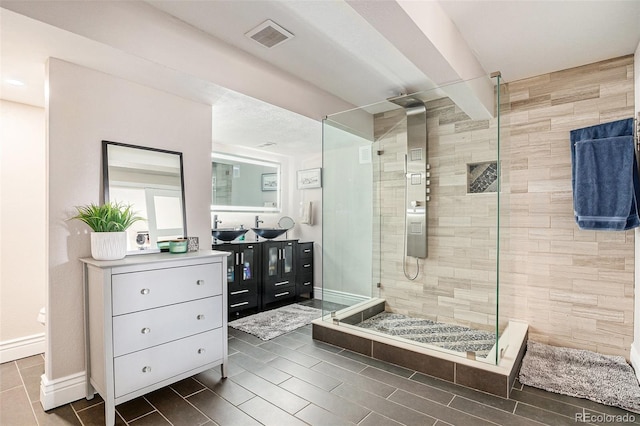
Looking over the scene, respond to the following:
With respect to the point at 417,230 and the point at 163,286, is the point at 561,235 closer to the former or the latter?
the point at 417,230

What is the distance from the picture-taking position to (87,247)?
7.11 feet

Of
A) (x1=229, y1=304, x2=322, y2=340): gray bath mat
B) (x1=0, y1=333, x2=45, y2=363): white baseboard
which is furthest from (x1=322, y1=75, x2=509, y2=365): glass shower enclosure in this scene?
(x1=0, y1=333, x2=45, y2=363): white baseboard

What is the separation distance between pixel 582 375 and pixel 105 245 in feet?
11.1

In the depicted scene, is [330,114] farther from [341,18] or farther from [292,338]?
[292,338]

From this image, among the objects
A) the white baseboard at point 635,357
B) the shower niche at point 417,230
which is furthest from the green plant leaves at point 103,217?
the white baseboard at point 635,357

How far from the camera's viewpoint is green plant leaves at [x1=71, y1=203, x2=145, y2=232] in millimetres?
2039

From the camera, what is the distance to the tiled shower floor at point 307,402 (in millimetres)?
1865

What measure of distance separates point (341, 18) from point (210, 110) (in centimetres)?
140

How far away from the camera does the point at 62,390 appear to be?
2.02 meters

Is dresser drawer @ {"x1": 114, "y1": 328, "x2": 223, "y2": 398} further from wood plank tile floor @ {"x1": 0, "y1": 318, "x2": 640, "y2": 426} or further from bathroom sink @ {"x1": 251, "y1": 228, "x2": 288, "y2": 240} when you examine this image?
bathroom sink @ {"x1": 251, "y1": 228, "x2": 288, "y2": 240}

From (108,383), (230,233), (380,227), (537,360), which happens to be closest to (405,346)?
(537,360)

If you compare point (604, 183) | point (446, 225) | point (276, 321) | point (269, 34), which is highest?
point (269, 34)

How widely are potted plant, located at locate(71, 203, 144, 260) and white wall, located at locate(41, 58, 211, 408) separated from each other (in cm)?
14

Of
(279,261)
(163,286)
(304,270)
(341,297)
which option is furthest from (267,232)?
(163,286)
